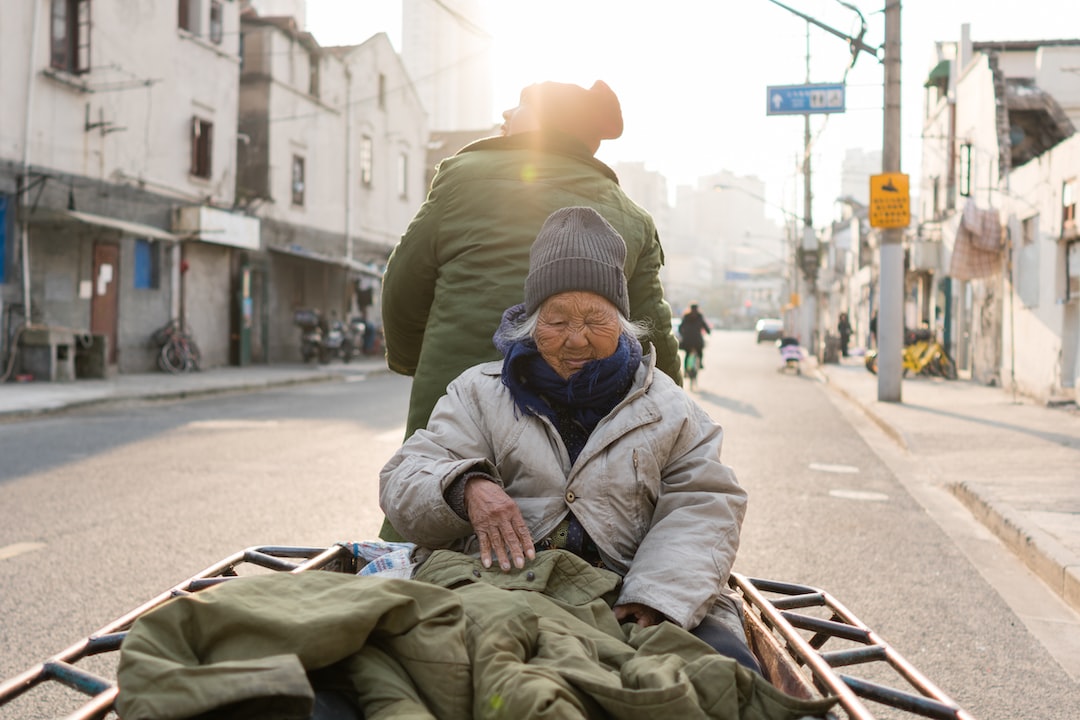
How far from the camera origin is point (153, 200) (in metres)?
21.3

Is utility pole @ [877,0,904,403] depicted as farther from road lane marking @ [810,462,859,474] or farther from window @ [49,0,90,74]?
window @ [49,0,90,74]

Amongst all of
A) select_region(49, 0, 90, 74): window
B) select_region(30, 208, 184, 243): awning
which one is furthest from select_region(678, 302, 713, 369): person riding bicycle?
select_region(49, 0, 90, 74): window

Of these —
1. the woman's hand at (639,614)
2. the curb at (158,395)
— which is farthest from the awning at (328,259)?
the woman's hand at (639,614)

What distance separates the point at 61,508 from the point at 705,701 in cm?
604

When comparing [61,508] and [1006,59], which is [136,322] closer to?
[61,508]

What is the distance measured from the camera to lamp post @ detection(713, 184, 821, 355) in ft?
105

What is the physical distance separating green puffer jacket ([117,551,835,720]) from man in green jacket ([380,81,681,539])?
106 cm

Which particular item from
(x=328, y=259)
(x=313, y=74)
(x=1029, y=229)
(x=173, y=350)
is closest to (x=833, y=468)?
(x=1029, y=229)

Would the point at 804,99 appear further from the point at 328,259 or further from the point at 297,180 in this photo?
the point at 297,180

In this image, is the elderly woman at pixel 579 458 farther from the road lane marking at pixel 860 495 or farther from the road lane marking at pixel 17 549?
the road lane marking at pixel 860 495

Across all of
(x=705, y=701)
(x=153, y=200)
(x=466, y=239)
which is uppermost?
(x=153, y=200)

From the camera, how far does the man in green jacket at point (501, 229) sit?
282 cm

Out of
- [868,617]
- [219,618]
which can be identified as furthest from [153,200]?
[219,618]

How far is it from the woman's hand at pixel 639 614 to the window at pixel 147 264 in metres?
20.9
